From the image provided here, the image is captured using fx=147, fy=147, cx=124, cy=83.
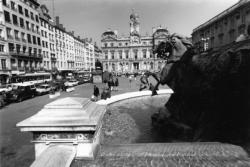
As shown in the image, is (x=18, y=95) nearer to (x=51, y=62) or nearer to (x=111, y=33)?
(x=51, y=62)

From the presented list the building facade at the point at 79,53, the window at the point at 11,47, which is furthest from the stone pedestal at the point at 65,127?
the building facade at the point at 79,53

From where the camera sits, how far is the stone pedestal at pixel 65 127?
2.19 meters

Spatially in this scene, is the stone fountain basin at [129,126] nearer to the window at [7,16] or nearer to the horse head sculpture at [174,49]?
the horse head sculpture at [174,49]

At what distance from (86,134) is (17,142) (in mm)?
5342

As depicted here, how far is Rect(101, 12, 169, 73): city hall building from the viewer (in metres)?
85.9

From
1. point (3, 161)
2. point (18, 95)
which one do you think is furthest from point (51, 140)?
point (18, 95)

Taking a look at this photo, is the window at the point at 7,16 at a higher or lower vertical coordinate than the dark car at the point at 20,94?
higher

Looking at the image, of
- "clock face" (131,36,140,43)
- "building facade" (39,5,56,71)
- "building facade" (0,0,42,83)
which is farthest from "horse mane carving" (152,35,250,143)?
"clock face" (131,36,140,43)

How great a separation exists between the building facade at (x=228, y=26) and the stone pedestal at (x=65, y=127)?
26.7m

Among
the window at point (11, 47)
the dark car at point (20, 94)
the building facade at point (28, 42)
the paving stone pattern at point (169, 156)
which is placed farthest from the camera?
the window at point (11, 47)

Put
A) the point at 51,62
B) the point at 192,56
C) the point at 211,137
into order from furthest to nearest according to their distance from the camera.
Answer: the point at 51,62
the point at 192,56
the point at 211,137

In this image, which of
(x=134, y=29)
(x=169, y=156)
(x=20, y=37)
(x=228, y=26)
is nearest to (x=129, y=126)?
(x=169, y=156)

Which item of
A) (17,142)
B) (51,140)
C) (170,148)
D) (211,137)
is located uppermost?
(51,140)

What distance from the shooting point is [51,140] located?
2.30m
